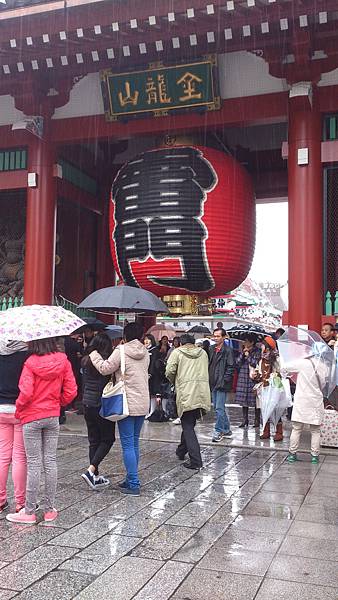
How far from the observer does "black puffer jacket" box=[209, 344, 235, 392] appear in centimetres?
812

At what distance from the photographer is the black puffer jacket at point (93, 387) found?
211 inches

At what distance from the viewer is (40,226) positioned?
10898 mm

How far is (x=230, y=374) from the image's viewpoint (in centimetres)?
811

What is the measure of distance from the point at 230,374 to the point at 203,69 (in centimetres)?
510

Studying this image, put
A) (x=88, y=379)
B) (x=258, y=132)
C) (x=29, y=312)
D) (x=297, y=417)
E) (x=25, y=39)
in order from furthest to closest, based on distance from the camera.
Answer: (x=258, y=132) < (x=25, y=39) < (x=297, y=417) < (x=88, y=379) < (x=29, y=312)

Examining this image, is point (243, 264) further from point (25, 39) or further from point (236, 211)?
point (25, 39)

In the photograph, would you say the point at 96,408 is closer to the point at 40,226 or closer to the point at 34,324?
the point at 34,324

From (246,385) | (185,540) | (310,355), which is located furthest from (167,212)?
(185,540)

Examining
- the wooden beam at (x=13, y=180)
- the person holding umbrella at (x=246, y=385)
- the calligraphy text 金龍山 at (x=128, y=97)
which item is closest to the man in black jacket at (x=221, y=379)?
the person holding umbrella at (x=246, y=385)

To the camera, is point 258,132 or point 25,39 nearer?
point 25,39

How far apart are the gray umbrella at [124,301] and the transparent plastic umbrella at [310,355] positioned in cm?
181

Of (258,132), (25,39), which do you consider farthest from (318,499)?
(258,132)

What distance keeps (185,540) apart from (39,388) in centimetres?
150

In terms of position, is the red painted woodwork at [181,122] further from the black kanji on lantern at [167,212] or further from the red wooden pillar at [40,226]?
the black kanji on lantern at [167,212]
